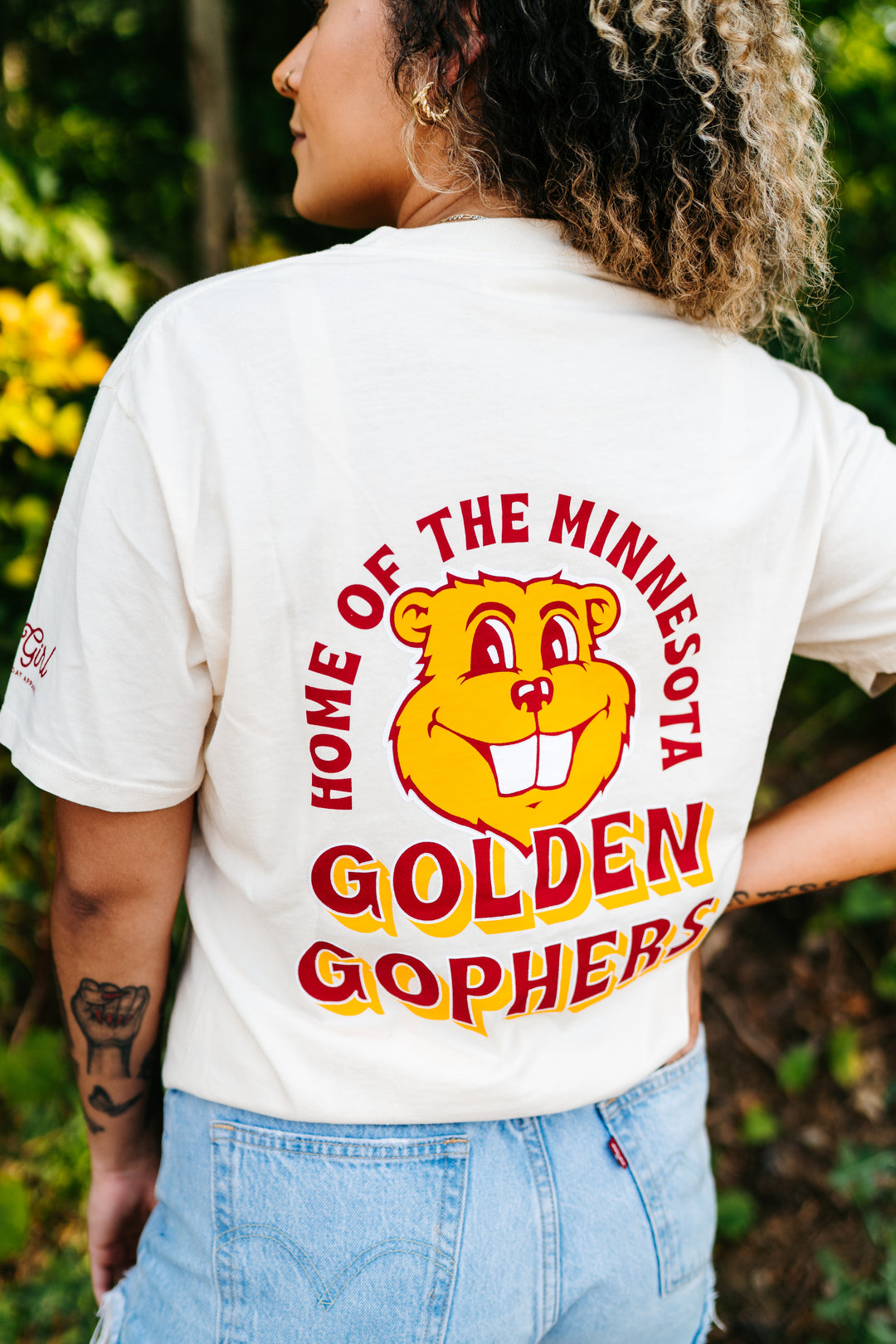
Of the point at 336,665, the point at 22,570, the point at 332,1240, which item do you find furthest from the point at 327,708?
the point at 22,570

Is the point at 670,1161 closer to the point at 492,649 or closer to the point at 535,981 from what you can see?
the point at 535,981

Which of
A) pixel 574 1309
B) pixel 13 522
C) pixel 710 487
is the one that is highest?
pixel 710 487

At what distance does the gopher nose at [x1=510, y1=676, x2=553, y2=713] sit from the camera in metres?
0.86

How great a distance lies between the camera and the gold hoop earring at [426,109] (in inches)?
33.7

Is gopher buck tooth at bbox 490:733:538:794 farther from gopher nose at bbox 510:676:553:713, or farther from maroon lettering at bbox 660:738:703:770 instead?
maroon lettering at bbox 660:738:703:770

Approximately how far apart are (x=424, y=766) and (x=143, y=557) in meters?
0.29

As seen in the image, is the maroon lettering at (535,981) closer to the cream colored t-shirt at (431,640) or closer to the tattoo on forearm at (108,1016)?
the cream colored t-shirt at (431,640)

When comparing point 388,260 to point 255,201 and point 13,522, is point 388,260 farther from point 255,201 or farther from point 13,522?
point 255,201

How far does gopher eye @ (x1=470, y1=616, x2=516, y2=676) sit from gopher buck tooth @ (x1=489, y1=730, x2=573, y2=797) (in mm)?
71

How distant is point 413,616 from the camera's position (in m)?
0.82

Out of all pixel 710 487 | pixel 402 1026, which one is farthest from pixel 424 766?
pixel 710 487

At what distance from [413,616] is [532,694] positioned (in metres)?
0.13

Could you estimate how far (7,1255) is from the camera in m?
1.91

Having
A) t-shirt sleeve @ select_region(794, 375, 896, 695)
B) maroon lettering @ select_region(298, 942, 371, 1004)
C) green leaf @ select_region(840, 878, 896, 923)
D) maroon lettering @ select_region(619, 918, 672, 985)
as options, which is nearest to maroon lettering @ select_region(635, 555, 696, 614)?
t-shirt sleeve @ select_region(794, 375, 896, 695)
